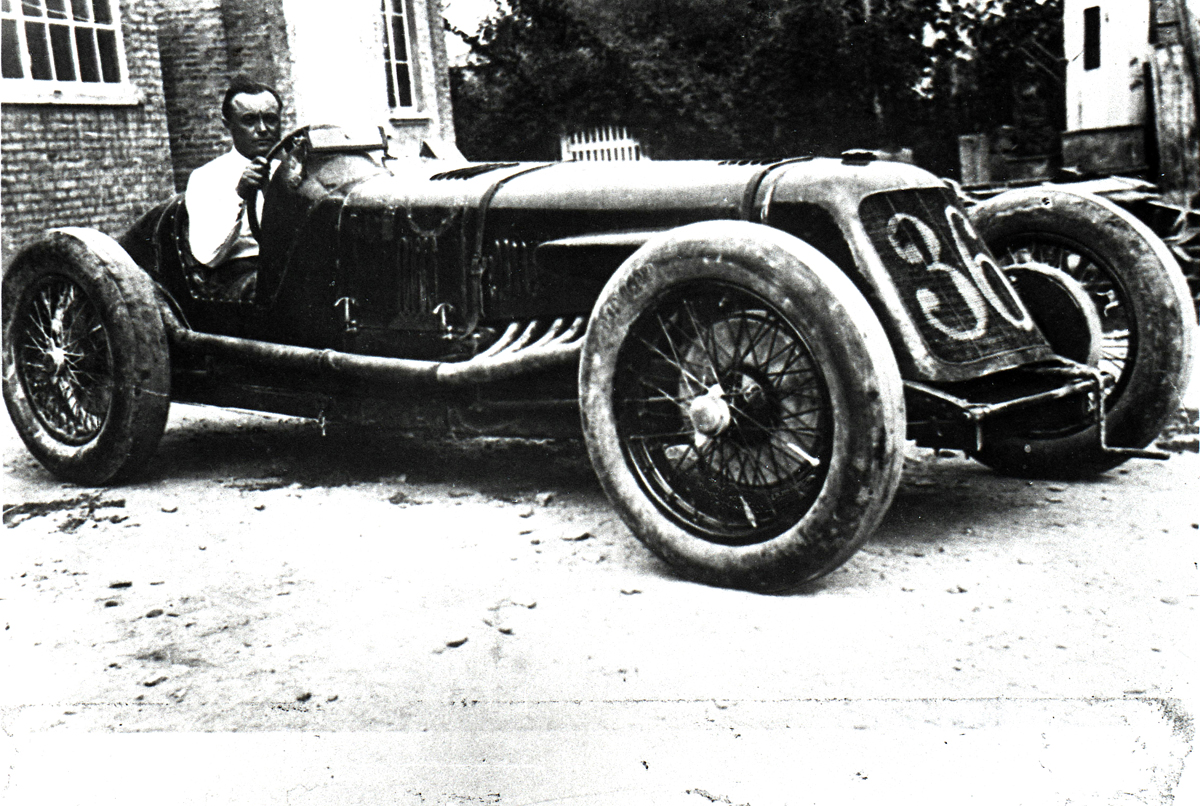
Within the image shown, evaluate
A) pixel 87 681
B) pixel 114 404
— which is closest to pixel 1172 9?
pixel 114 404

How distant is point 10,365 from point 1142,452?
4702 mm

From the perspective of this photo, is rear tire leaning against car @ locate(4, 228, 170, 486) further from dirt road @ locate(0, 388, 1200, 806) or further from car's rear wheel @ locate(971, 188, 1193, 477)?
car's rear wheel @ locate(971, 188, 1193, 477)

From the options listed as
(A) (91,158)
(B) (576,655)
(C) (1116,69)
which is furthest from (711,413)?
(C) (1116,69)

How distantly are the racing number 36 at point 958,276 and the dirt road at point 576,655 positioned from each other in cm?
72

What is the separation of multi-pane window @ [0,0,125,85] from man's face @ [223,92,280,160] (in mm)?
→ 5061

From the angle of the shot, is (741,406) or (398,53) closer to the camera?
(741,406)

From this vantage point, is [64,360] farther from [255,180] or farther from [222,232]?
[255,180]

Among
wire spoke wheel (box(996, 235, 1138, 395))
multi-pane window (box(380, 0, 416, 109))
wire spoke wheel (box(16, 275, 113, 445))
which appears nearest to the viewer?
wire spoke wheel (box(996, 235, 1138, 395))

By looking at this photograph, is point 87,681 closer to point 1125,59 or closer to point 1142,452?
point 1142,452

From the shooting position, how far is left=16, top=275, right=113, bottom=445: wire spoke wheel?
487 cm

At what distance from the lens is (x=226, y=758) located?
253 centimetres

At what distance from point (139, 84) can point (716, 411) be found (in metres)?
9.09

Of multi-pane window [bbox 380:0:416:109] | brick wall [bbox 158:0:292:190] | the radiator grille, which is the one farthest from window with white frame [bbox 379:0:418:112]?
the radiator grille

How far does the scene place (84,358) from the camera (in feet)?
16.0
